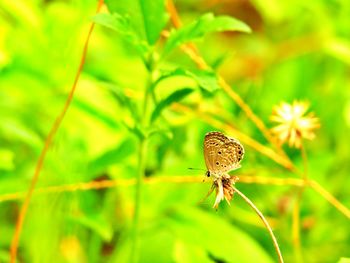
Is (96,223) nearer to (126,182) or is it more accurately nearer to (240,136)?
(126,182)

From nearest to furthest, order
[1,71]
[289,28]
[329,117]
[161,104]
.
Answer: [161,104] → [1,71] → [329,117] → [289,28]

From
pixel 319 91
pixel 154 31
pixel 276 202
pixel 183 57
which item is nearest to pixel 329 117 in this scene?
pixel 319 91

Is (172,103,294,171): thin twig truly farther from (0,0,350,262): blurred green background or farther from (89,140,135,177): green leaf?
(89,140,135,177): green leaf

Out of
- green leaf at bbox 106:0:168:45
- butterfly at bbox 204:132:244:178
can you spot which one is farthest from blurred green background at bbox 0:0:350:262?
butterfly at bbox 204:132:244:178

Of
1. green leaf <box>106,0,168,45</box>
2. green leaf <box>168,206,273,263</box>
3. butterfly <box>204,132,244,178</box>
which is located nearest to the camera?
butterfly <box>204,132,244,178</box>

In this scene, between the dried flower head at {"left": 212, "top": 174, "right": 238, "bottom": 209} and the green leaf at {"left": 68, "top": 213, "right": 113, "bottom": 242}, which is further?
the green leaf at {"left": 68, "top": 213, "right": 113, "bottom": 242}

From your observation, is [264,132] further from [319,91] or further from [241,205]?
[319,91]

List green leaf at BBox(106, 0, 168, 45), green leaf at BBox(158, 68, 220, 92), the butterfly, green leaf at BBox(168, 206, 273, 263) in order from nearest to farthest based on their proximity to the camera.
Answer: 1. the butterfly
2. green leaf at BBox(158, 68, 220, 92)
3. green leaf at BBox(106, 0, 168, 45)
4. green leaf at BBox(168, 206, 273, 263)
